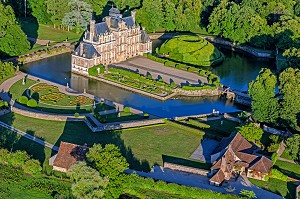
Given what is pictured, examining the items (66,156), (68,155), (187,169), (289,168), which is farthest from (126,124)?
(289,168)

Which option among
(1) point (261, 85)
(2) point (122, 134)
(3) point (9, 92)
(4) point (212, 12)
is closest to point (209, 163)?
(2) point (122, 134)

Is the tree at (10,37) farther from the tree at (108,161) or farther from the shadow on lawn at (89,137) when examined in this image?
the tree at (108,161)

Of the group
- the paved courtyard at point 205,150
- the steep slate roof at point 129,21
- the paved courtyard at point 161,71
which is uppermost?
the steep slate roof at point 129,21

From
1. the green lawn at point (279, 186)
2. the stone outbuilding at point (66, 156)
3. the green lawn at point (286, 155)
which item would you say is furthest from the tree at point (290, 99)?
the stone outbuilding at point (66, 156)

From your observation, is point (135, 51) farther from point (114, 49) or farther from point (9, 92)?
point (9, 92)

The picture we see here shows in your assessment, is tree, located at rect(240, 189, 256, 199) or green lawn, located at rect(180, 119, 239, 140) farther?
green lawn, located at rect(180, 119, 239, 140)

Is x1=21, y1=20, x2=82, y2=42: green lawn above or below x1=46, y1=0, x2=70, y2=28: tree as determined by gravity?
below

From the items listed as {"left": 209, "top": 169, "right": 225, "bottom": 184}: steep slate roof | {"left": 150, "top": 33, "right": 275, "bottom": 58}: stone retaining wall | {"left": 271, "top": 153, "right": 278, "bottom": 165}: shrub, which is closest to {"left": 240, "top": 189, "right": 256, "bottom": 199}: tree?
{"left": 209, "top": 169, "right": 225, "bottom": 184}: steep slate roof

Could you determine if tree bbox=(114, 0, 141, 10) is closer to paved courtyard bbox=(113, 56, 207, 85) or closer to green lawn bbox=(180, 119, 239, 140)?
paved courtyard bbox=(113, 56, 207, 85)
